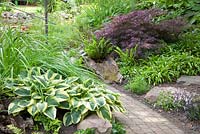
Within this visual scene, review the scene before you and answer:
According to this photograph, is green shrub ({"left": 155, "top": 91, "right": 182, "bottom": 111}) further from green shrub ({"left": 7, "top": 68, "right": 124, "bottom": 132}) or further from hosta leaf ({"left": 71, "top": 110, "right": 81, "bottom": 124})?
hosta leaf ({"left": 71, "top": 110, "right": 81, "bottom": 124})

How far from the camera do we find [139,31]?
23.4 feet

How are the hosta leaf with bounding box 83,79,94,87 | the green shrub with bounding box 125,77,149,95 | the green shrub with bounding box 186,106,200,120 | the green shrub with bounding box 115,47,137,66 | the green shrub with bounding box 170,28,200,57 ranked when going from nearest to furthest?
the hosta leaf with bounding box 83,79,94,87 < the green shrub with bounding box 186,106,200,120 < the green shrub with bounding box 125,77,149,95 < the green shrub with bounding box 115,47,137,66 < the green shrub with bounding box 170,28,200,57

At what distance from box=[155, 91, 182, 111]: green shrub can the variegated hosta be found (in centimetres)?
122

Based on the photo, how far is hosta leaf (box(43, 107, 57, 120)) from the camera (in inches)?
140

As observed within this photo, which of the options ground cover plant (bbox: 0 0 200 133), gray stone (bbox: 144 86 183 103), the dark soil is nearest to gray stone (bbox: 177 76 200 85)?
ground cover plant (bbox: 0 0 200 133)

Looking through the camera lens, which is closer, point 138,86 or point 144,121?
point 144,121

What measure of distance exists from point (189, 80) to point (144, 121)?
1878 millimetres

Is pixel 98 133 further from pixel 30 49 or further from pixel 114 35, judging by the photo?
pixel 114 35

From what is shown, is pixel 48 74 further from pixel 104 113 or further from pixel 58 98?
pixel 104 113

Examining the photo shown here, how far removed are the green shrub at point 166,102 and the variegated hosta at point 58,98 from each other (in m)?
1.22

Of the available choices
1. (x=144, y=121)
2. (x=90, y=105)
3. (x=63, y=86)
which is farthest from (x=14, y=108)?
(x=144, y=121)

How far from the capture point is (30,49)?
4.29 meters

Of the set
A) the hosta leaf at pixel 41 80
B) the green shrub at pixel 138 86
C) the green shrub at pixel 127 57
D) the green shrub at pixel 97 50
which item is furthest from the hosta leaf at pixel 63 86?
the green shrub at pixel 127 57

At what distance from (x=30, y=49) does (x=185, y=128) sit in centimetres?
204
